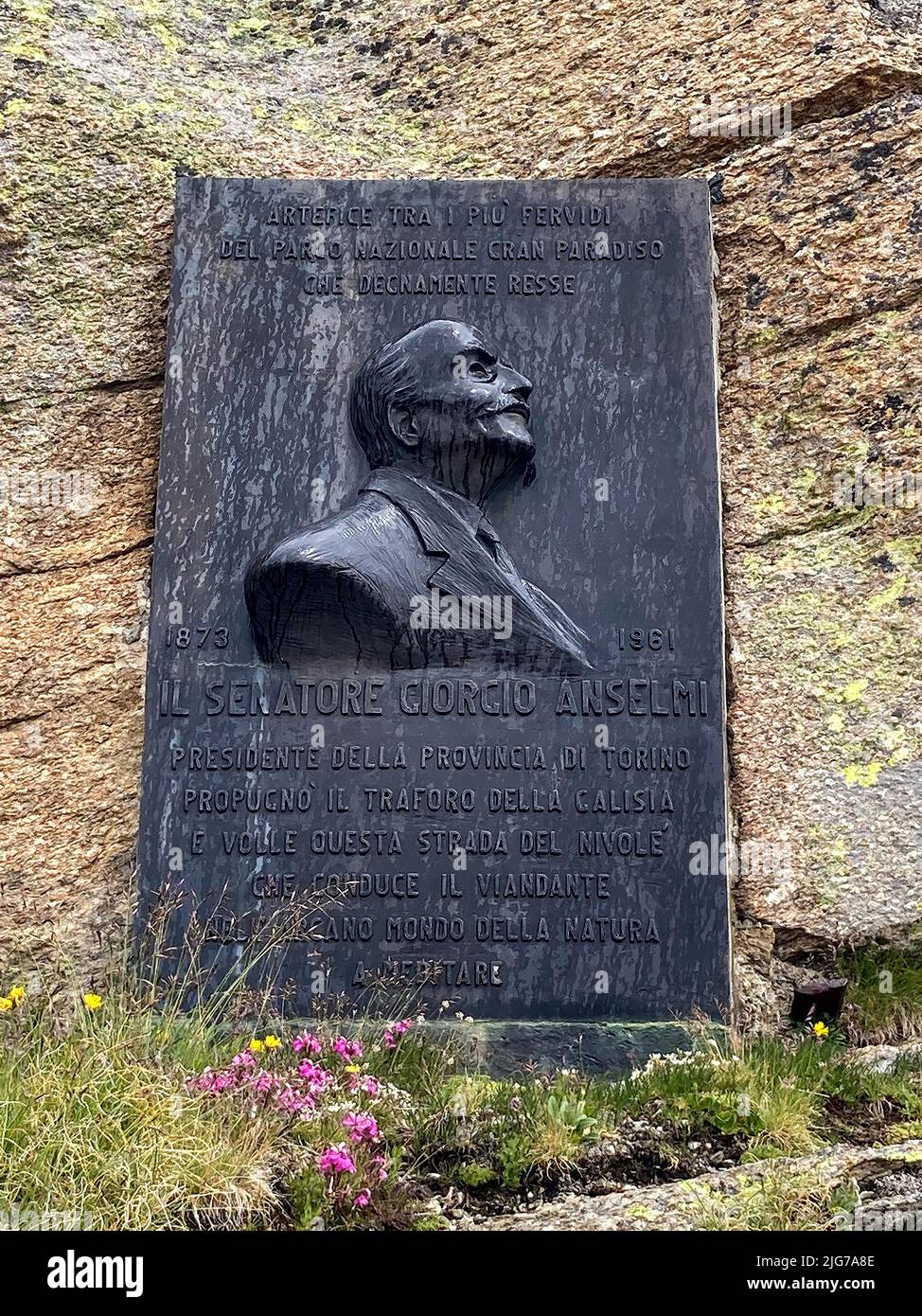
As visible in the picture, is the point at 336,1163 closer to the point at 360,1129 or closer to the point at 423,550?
the point at 360,1129

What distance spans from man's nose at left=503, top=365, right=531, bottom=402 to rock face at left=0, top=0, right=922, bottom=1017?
3.36 feet

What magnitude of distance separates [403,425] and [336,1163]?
3127 mm

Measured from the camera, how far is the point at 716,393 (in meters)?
6.18

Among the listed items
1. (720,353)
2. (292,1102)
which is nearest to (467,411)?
(720,353)

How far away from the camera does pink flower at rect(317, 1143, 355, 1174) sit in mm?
4070

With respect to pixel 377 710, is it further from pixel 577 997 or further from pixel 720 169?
pixel 720 169

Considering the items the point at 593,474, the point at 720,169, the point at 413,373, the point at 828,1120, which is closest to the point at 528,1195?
the point at 828,1120

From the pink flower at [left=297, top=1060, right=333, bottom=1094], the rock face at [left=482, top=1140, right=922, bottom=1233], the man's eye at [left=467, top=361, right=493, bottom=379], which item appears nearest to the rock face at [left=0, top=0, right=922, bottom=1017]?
the man's eye at [left=467, top=361, right=493, bottom=379]

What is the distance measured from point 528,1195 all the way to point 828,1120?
110 cm

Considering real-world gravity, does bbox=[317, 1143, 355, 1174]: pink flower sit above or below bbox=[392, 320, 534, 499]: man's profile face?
below

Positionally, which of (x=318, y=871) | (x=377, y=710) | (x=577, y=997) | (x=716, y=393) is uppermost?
(x=716, y=393)

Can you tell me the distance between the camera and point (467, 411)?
19.5 ft

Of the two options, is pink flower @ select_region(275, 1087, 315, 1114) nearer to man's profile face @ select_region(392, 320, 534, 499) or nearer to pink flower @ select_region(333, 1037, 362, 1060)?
pink flower @ select_region(333, 1037, 362, 1060)

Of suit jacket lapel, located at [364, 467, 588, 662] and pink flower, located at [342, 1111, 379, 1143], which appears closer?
pink flower, located at [342, 1111, 379, 1143]
